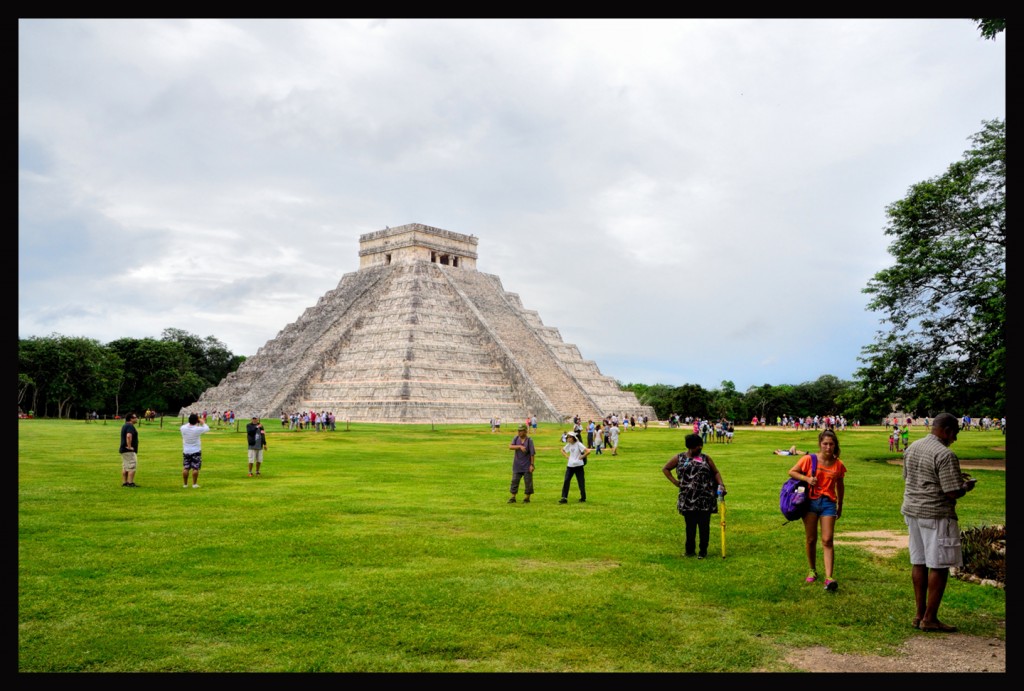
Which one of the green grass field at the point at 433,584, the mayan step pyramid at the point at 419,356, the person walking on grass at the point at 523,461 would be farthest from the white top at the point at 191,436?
the mayan step pyramid at the point at 419,356

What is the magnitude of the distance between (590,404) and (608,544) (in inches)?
1929

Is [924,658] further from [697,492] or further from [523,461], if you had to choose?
[523,461]

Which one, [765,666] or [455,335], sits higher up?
[455,335]

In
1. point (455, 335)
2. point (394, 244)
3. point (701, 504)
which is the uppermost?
point (394, 244)

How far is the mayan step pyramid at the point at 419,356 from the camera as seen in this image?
179 feet

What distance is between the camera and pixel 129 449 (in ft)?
51.5

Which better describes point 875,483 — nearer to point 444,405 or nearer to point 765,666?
point 765,666

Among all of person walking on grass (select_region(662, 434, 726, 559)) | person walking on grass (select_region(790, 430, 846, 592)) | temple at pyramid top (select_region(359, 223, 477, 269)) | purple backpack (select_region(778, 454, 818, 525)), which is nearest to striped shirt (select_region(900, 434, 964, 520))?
person walking on grass (select_region(790, 430, 846, 592))

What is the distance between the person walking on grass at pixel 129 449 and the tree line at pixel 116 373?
190 ft

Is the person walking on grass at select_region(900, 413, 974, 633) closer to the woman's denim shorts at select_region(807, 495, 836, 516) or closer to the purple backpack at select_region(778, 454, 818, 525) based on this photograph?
the woman's denim shorts at select_region(807, 495, 836, 516)

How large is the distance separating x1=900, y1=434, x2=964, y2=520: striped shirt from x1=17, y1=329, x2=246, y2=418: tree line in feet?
235

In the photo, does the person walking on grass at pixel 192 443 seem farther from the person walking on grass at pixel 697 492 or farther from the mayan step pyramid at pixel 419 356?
the mayan step pyramid at pixel 419 356

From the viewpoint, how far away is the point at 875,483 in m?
18.5
